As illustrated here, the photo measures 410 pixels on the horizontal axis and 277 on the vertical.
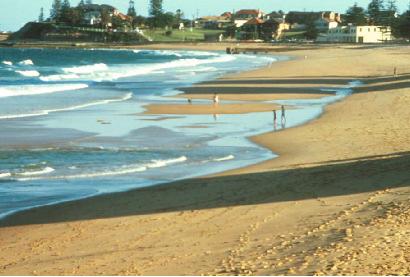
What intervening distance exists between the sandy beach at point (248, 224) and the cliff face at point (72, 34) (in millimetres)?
150254

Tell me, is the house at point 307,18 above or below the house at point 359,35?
above

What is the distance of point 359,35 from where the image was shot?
141625 mm

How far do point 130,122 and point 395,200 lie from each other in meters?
13.4

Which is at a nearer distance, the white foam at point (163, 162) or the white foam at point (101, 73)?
the white foam at point (163, 162)

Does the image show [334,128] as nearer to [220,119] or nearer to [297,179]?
[220,119]

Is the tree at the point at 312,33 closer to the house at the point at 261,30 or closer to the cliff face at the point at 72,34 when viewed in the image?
the house at the point at 261,30

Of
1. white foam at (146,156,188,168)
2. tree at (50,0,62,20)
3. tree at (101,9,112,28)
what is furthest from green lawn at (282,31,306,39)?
white foam at (146,156,188,168)

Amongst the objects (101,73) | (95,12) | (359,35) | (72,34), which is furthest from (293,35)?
(101,73)

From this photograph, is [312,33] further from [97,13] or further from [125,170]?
[125,170]

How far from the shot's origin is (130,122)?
72.9 ft

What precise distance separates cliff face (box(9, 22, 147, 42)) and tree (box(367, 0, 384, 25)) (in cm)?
4650

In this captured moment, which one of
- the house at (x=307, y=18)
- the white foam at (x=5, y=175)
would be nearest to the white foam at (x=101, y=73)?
the white foam at (x=5, y=175)

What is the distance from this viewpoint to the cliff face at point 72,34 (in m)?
166

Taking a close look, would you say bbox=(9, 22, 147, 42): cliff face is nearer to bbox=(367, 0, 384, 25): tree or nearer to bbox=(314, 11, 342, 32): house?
bbox=(314, 11, 342, 32): house
